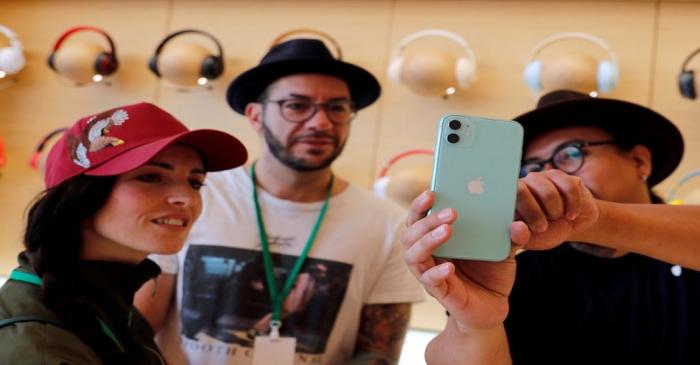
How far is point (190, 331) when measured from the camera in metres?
1.55

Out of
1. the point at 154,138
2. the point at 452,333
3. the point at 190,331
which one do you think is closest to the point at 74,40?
the point at 190,331

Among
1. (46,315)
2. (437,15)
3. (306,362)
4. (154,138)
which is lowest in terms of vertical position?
(306,362)

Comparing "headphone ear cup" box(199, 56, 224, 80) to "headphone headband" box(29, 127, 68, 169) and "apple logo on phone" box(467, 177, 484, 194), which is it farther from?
"apple logo on phone" box(467, 177, 484, 194)

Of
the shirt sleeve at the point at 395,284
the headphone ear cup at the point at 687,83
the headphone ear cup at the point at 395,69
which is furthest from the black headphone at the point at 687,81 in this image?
the shirt sleeve at the point at 395,284

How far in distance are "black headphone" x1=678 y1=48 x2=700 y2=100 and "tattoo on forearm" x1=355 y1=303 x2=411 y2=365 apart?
1232 mm

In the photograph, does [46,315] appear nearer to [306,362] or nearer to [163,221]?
[163,221]

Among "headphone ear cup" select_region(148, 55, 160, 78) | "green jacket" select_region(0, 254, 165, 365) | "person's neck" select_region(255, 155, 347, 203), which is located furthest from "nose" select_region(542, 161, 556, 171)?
"headphone ear cup" select_region(148, 55, 160, 78)

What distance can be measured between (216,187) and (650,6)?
1.71m

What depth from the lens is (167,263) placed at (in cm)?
158

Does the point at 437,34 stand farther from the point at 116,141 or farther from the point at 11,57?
the point at 11,57

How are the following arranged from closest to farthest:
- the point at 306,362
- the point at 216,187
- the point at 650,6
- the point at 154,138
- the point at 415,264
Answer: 1. the point at 415,264
2. the point at 154,138
3. the point at 306,362
4. the point at 216,187
5. the point at 650,6

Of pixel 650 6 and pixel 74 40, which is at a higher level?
pixel 650 6

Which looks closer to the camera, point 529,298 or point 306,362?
point 529,298

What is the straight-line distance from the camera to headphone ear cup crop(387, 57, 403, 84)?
7.72 feet
